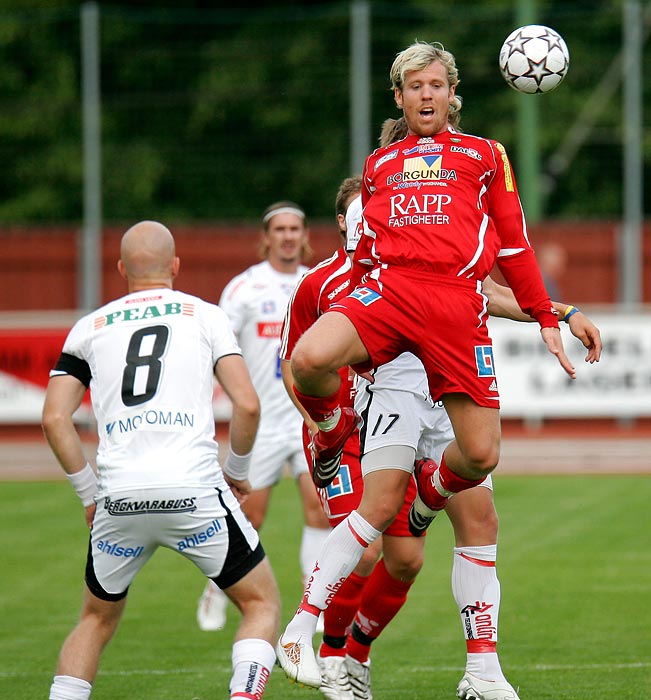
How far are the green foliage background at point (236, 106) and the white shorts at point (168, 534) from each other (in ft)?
55.6

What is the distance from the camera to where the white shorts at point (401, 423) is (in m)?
6.34

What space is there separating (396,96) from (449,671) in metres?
3.00

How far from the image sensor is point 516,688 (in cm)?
680

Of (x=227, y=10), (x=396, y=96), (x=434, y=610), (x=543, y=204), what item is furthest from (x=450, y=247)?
(x=227, y=10)

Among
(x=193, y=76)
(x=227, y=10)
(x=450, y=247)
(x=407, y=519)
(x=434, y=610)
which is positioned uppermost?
(x=227, y=10)

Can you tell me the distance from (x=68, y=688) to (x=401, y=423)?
1874 mm

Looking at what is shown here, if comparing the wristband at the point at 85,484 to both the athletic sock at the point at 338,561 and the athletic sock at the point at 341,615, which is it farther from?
the athletic sock at the point at 341,615

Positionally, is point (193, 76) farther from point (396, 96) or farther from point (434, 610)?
point (396, 96)

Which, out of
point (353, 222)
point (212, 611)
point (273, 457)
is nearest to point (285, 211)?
point (273, 457)

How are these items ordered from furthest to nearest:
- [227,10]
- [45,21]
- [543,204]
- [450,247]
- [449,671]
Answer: [227,10], [543,204], [45,21], [449,671], [450,247]

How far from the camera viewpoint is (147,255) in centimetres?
586

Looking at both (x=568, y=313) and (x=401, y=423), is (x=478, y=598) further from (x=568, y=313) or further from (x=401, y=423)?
(x=568, y=313)

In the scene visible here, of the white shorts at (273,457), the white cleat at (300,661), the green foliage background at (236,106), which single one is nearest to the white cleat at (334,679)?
the white cleat at (300,661)

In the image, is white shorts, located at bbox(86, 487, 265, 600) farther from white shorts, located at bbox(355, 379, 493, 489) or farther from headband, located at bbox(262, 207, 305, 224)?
headband, located at bbox(262, 207, 305, 224)
